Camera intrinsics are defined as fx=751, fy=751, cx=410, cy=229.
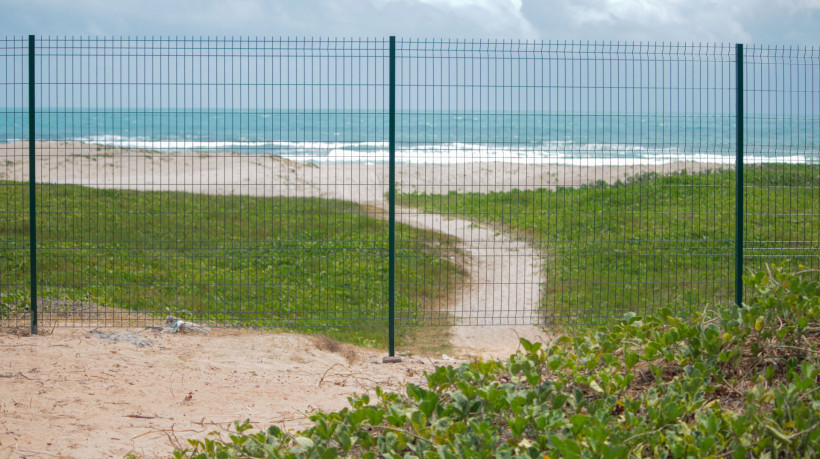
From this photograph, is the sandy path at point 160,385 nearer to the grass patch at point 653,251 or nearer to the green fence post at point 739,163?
the grass patch at point 653,251

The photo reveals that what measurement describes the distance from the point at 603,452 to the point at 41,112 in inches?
272

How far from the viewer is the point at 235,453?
323 centimetres

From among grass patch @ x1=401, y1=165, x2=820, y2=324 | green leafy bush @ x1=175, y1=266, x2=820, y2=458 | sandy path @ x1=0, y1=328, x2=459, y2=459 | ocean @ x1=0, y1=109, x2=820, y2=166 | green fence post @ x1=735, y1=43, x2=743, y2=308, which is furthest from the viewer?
grass patch @ x1=401, y1=165, x2=820, y2=324

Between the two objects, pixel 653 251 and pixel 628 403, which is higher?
pixel 653 251

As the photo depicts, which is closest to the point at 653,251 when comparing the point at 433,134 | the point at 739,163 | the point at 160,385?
the point at 739,163

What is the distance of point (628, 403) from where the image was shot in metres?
3.14

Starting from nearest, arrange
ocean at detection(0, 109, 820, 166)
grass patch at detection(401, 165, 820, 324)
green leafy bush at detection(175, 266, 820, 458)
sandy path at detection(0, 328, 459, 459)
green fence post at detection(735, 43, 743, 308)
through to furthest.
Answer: green leafy bush at detection(175, 266, 820, 458) → sandy path at detection(0, 328, 459, 459) → ocean at detection(0, 109, 820, 166) → green fence post at detection(735, 43, 743, 308) → grass patch at detection(401, 165, 820, 324)

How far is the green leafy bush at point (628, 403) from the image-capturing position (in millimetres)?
2828

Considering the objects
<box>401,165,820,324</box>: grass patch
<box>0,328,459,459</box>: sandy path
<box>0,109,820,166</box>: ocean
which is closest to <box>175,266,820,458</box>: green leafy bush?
<box>0,328,459,459</box>: sandy path

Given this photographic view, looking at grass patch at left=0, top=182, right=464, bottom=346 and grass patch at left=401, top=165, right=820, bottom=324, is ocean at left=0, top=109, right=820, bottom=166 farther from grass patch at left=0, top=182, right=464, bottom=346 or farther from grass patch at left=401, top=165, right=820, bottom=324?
grass patch at left=0, top=182, right=464, bottom=346

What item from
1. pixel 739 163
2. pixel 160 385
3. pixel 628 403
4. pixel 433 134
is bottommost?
pixel 160 385

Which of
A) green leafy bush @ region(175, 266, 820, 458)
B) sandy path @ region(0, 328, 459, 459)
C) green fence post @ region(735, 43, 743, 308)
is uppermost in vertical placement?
green fence post @ region(735, 43, 743, 308)

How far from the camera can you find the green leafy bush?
2828 millimetres

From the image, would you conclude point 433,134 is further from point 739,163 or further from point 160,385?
point 160,385
